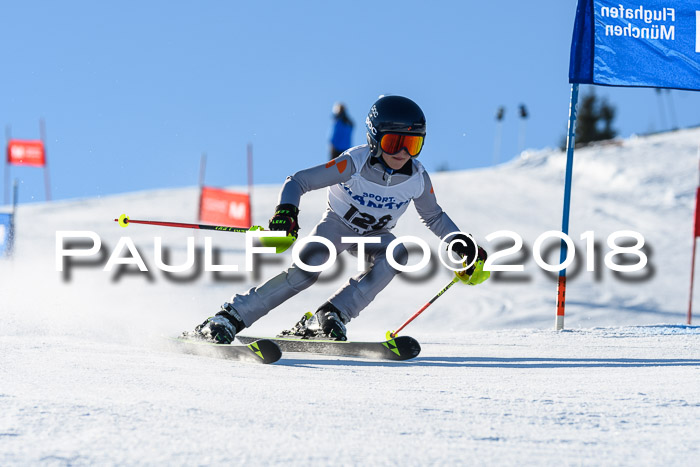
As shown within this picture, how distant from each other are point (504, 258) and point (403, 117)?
24.5 ft

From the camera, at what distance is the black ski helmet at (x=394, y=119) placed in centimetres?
421

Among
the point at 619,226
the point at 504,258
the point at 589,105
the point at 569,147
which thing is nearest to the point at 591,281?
the point at 504,258

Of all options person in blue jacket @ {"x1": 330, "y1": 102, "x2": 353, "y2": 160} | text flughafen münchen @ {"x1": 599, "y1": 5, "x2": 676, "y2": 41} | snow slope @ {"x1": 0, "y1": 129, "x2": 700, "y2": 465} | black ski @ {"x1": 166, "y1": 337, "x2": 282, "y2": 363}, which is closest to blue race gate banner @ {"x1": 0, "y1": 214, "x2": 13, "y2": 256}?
snow slope @ {"x1": 0, "y1": 129, "x2": 700, "y2": 465}

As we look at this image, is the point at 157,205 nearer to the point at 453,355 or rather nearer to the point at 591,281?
the point at 591,281

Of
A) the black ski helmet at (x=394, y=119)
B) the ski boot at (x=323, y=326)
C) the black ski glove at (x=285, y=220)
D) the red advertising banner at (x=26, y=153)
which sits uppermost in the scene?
the red advertising banner at (x=26, y=153)

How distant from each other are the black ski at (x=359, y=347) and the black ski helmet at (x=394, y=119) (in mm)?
1024

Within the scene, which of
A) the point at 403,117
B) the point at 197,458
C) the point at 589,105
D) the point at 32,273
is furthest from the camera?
the point at 589,105

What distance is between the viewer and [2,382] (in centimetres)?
256

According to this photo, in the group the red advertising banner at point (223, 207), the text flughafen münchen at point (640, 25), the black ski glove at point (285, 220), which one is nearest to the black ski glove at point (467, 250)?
the black ski glove at point (285, 220)

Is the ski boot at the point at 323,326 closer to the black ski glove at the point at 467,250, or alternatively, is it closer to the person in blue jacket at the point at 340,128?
the black ski glove at the point at 467,250

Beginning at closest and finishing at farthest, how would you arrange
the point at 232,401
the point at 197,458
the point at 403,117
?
the point at 197,458 → the point at 232,401 → the point at 403,117

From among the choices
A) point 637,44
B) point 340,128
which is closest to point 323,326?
point 637,44

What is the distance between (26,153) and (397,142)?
1517 centimetres

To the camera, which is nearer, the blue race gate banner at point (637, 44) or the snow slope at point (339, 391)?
the snow slope at point (339, 391)
